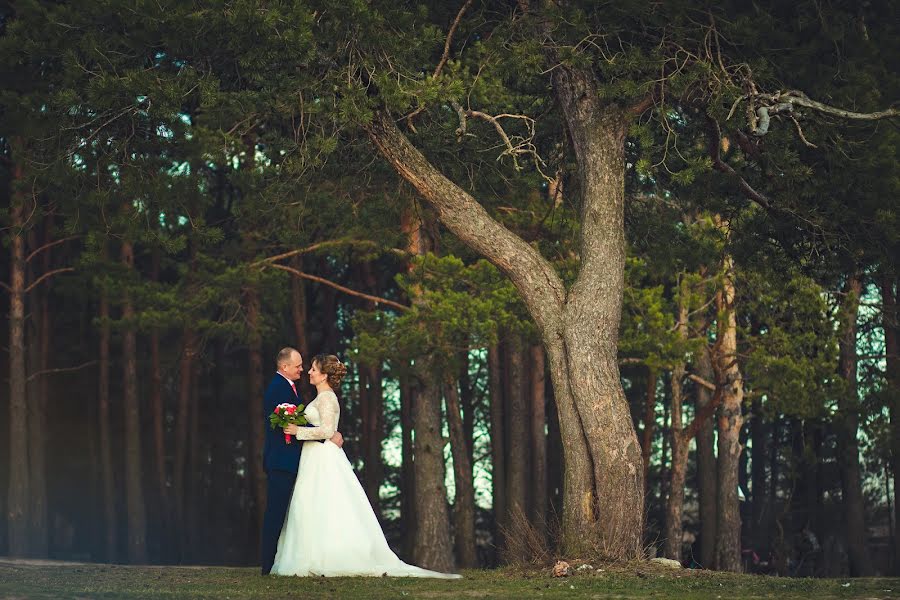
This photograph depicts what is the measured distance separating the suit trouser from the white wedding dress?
8 centimetres

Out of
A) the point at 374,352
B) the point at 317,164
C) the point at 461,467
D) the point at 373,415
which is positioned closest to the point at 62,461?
the point at 373,415

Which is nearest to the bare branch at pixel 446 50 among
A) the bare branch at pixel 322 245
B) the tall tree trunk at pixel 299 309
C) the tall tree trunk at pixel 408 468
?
the bare branch at pixel 322 245

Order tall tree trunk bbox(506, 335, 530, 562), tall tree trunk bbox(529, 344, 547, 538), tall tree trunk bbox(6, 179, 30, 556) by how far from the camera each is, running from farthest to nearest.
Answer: tall tree trunk bbox(529, 344, 547, 538)
tall tree trunk bbox(506, 335, 530, 562)
tall tree trunk bbox(6, 179, 30, 556)

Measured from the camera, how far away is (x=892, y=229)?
13766 mm

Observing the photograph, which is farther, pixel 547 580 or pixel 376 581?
pixel 547 580

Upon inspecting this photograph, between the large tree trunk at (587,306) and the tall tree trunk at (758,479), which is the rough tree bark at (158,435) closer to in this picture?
the tall tree trunk at (758,479)

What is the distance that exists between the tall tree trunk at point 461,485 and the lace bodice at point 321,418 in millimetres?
15033

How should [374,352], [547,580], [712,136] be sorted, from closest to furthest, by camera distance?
[547,580] → [712,136] → [374,352]

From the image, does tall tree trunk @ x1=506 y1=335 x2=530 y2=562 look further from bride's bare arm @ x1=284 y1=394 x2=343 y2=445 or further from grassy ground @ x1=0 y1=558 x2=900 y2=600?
bride's bare arm @ x1=284 y1=394 x2=343 y2=445

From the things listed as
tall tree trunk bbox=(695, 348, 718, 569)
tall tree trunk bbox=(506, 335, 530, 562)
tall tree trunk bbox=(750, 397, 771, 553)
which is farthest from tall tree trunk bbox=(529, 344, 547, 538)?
tall tree trunk bbox=(750, 397, 771, 553)

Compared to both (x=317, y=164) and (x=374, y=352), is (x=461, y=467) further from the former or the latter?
(x=317, y=164)

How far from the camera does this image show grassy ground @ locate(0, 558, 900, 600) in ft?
31.3

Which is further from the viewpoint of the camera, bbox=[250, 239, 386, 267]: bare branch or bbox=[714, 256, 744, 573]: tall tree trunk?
bbox=[250, 239, 386, 267]: bare branch

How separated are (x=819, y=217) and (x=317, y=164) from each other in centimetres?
555
